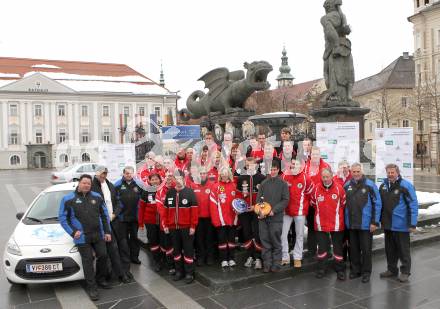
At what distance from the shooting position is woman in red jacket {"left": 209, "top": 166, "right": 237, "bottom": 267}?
6.33 metres

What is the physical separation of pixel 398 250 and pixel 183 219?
10.5ft

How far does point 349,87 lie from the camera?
10727 mm

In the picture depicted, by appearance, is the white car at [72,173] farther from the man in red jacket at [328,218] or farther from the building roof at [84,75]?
the building roof at [84,75]

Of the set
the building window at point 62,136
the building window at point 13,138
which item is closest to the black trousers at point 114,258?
the building window at point 13,138

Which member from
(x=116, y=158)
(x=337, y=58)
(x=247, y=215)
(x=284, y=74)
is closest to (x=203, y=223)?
(x=247, y=215)

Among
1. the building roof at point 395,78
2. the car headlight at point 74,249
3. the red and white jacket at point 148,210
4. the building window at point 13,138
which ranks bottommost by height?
the car headlight at point 74,249

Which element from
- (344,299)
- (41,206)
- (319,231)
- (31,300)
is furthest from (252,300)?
(41,206)

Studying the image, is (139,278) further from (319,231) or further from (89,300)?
(319,231)

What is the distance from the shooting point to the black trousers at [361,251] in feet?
19.8

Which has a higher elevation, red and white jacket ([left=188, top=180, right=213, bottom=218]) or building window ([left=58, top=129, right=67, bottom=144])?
building window ([left=58, top=129, right=67, bottom=144])

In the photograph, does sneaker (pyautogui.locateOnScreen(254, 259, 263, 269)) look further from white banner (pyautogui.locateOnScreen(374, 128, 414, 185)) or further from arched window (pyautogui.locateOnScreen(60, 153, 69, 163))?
arched window (pyautogui.locateOnScreen(60, 153, 69, 163))

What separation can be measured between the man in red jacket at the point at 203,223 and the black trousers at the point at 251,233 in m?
0.55

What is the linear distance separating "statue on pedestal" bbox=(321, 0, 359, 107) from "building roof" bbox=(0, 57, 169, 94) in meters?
58.1

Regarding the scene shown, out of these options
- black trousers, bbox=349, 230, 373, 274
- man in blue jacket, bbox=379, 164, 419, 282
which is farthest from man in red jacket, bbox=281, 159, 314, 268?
man in blue jacket, bbox=379, 164, 419, 282
